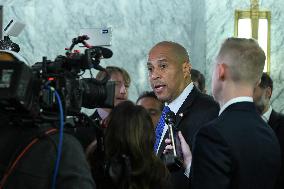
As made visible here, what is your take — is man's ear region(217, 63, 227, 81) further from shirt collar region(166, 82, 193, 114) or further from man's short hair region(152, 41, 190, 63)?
man's short hair region(152, 41, 190, 63)

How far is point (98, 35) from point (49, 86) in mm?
3756

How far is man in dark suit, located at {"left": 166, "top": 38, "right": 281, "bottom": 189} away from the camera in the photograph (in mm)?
1948

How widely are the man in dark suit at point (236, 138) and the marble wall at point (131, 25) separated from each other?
3549 mm

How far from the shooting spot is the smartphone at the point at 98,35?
5.15 m

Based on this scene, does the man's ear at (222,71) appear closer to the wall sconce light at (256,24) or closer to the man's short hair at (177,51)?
the man's short hair at (177,51)

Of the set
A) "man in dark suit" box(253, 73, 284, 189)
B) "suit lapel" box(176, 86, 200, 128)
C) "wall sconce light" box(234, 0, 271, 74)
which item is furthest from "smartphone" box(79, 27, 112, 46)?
"suit lapel" box(176, 86, 200, 128)

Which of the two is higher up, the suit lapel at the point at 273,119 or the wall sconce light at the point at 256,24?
the wall sconce light at the point at 256,24

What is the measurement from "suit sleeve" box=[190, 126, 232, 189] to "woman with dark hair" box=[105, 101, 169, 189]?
26 cm

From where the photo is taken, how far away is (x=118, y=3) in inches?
241

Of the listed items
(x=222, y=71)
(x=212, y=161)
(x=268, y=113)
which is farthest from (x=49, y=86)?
(x=268, y=113)

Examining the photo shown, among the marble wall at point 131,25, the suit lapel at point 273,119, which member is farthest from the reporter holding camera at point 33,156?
the marble wall at point 131,25

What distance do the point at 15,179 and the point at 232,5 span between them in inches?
179

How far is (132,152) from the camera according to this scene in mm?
2188

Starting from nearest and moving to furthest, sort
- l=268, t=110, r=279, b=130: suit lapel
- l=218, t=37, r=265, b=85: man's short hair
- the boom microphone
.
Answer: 1. the boom microphone
2. l=218, t=37, r=265, b=85: man's short hair
3. l=268, t=110, r=279, b=130: suit lapel
